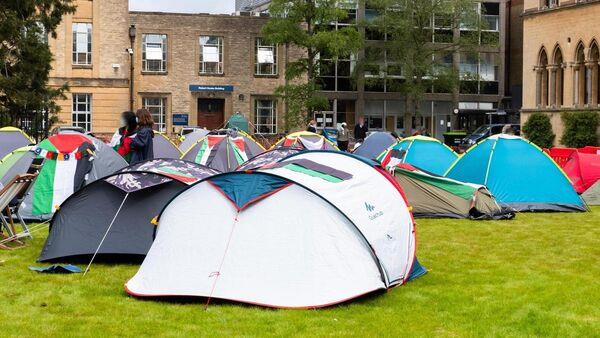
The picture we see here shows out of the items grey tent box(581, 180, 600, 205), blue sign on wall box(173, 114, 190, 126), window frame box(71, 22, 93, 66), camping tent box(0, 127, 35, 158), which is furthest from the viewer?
blue sign on wall box(173, 114, 190, 126)

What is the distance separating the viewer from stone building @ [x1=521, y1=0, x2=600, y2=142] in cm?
4000

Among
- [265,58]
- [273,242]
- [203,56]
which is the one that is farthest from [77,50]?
[273,242]

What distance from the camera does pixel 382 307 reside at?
8852 mm

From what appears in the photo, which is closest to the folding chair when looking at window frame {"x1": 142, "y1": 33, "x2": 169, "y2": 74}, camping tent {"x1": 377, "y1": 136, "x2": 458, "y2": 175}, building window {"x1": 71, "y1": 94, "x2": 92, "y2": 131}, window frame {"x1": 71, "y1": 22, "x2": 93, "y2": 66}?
camping tent {"x1": 377, "y1": 136, "x2": 458, "y2": 175}

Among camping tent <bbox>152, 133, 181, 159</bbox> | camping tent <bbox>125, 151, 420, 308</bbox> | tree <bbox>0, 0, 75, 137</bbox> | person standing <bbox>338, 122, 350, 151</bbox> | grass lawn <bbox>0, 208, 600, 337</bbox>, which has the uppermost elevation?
tree <bbox>0, 0, 75, 137</bbox>

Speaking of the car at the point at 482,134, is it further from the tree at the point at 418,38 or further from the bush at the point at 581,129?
the bush at the point at 581,129

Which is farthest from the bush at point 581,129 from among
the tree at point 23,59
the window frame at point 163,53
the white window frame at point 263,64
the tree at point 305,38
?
the tree at point 23,59

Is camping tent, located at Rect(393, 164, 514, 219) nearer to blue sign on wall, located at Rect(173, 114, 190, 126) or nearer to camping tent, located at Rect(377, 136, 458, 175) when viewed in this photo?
camping tent, located at Rect(377, 136, 458, 175)

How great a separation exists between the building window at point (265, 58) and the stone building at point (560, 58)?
13768 mm

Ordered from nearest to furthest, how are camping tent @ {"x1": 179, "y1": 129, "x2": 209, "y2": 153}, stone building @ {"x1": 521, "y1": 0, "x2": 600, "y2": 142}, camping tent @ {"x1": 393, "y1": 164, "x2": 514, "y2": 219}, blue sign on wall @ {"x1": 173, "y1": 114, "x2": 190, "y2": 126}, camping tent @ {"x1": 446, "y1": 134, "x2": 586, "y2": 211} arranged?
camping tent @ {"x1": 393, "y1": 164, "x2": 514, "y2": 219}
camping tent @ {"x1": 446, "y1": 134, "x2": 586, "y2": 211}
camping tent @ {"x1": 179, "y1": 129, "x2": 209, "y2": 153}
stone building @ {"x1": 521, "y1": 0, "x2": 600, "y2": 142}
blue sign on wall @ {"x1": 173, "y1": 114, "x2": 190, "y2": 126}

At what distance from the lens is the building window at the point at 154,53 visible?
1898 inches

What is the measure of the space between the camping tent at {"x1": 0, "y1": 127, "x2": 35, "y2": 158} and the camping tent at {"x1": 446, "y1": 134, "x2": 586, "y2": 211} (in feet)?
35.3

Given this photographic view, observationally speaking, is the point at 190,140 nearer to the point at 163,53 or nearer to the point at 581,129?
the point at 581,129

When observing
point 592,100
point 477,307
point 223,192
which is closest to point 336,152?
point 223,192
